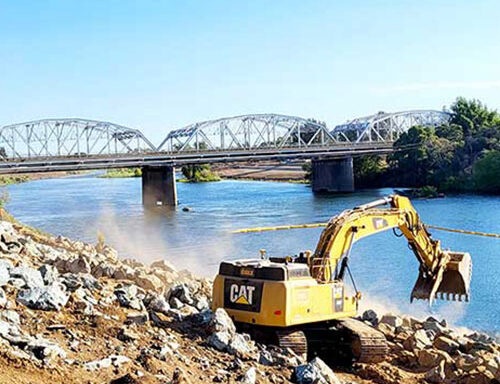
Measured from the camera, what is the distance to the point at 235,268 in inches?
570

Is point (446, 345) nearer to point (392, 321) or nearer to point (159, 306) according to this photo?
point (392, 321)

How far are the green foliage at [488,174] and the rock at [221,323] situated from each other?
205 feet

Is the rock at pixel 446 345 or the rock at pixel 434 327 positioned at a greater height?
the rock at pixel 446 345

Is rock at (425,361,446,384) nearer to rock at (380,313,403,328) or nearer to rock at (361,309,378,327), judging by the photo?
rock at (361,309,378,327)

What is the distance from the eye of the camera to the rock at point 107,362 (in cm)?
1044

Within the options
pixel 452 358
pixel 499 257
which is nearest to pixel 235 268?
pixel 452 358

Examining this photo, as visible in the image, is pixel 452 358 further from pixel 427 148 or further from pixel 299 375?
pixel 427 148

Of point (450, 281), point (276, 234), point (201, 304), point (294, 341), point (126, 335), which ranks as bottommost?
point (276, 234)

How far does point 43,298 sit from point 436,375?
719 centimetres

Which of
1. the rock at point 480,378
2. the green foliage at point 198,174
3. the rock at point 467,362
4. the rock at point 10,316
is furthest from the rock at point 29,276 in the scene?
the green foliage at point 198,174

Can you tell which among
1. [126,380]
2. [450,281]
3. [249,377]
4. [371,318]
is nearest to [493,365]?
[371,318]

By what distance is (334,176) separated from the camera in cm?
9188

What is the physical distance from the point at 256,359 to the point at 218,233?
33.7m

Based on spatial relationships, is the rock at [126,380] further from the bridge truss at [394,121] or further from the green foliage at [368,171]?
the bridge truss at [394,121]
